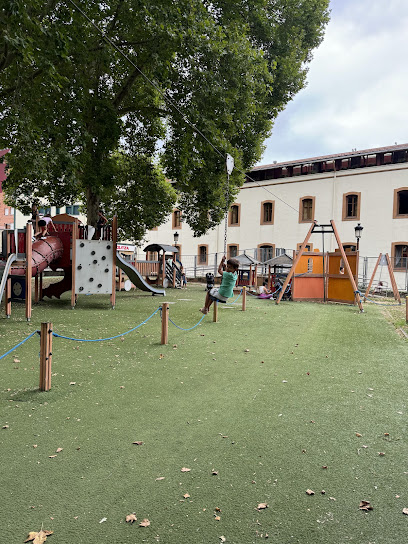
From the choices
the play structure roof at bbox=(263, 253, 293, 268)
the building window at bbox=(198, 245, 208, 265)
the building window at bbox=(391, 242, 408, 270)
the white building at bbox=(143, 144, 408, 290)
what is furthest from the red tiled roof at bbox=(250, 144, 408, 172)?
the building window at bbox=(198, 245, 208, 265)

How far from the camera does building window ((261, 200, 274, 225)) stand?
35.9 metres

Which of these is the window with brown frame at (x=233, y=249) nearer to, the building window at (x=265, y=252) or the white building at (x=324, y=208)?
the white building at (x=324, y=208)

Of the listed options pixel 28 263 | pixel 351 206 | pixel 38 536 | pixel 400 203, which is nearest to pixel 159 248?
pixel 28 263

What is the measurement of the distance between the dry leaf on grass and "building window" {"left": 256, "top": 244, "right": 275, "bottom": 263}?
3308cm

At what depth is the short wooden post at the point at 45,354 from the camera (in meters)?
5.18

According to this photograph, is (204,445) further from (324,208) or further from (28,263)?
(324,208)

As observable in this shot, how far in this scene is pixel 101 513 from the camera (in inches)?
111

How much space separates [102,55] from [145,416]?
47.7 feet

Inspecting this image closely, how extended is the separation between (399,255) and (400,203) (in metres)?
3.68

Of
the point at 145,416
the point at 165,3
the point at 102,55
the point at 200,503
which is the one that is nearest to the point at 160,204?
the point at 102,55

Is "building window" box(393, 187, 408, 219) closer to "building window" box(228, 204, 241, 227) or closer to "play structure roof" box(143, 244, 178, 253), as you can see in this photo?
"building window" box(228, 204, 241, 227)

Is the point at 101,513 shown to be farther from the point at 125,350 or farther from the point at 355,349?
the point at 355,349

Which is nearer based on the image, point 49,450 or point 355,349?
point 49,450

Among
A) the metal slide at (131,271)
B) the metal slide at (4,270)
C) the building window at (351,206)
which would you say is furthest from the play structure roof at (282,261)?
the metal slide at (4,270)
